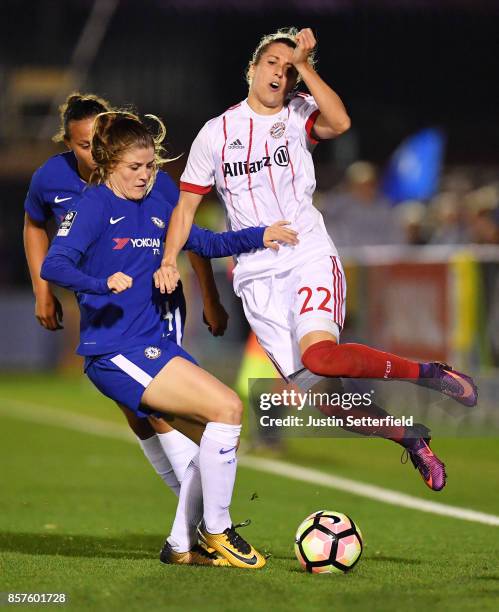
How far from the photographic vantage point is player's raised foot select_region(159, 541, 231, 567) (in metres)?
6.73

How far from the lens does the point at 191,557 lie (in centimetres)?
677

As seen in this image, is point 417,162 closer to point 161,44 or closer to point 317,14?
point 317,14

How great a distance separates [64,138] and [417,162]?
43.4 feet

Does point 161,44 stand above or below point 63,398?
above

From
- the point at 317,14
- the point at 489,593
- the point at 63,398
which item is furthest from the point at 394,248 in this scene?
the point at 317,14

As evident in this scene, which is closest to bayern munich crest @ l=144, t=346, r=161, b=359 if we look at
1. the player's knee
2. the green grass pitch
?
the player's knee

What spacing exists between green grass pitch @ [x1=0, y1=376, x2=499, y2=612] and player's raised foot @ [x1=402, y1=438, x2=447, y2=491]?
37 cm

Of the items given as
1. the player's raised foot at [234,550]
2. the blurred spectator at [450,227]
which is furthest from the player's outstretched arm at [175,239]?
the blurred spectator at [450,227]

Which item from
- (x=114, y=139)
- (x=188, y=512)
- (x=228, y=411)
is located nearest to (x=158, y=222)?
(x=114, y=139)

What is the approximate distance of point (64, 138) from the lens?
7.58m

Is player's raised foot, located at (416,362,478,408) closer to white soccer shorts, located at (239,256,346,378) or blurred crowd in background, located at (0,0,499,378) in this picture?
white soccer shorts, located at (239,256,346,378)

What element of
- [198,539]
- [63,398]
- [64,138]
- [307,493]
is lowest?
[63,398]

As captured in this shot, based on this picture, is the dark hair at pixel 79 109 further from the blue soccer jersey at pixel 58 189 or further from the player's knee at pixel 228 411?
the player's knee at pixel 228 411

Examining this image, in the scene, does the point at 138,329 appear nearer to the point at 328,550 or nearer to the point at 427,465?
the point at 328,550
